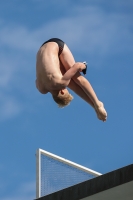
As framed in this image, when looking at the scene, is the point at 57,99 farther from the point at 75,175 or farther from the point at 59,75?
the point at 75,175

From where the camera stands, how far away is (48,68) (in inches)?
537

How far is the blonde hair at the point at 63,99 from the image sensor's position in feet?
45.3

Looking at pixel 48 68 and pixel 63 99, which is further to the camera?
pixel 63 99

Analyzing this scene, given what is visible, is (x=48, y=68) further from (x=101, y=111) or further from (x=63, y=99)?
(x=101, y=111)

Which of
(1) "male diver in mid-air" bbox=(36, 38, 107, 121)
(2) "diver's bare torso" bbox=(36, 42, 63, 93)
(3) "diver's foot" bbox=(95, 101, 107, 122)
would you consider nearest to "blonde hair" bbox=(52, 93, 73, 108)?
(1) "male diver in mid-air" bbox=(36, 38, 107, 121)

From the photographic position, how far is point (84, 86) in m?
13.9

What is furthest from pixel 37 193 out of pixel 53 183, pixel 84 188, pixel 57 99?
pixel 57 99

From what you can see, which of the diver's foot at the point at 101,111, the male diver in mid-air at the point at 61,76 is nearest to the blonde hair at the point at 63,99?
the male diver in mid-air at the point at 61,76

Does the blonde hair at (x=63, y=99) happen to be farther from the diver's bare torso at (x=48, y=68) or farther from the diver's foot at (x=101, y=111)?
the diver's foot at (x=101, y=111)

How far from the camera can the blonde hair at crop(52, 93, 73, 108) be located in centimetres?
1380

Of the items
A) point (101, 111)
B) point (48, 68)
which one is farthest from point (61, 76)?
point (101, 111)

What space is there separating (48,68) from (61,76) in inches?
8.8

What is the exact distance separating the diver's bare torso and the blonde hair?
14 centimetres

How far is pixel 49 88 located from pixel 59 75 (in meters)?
0.29
